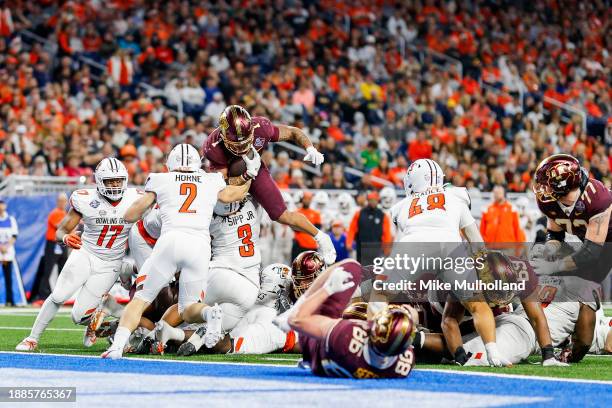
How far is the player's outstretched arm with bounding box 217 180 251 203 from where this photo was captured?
9.38 metres

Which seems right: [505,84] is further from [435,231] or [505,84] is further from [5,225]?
[435,231]

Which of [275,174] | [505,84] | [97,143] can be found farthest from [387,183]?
[505,84]

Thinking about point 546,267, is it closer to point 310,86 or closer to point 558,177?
point 558,177

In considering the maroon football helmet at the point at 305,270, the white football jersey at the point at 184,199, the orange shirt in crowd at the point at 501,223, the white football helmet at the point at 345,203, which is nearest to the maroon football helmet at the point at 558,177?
the maroon football helmet at the point at 305,270

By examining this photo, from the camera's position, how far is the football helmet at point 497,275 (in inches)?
328

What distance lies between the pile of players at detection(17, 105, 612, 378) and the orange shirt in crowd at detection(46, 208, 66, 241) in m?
6.52

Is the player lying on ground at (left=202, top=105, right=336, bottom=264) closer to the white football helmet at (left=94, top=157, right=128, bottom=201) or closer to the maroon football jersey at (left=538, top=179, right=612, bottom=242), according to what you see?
the white football helmet at (left=94, top=157, right=128, bottom=201)

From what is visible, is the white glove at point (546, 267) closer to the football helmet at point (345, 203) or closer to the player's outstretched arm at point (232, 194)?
the player's outstretched arm at point (232, 194)

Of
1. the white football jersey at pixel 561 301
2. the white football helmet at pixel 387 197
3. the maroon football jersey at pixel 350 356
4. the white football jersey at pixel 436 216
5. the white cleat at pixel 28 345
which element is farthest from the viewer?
the white football helmet at pixel 387 197

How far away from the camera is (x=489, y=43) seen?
28219 mm

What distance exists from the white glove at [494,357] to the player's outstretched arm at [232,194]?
2546 millimetres

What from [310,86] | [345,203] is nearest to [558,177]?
[345,203]

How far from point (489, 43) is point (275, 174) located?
37.9 feet

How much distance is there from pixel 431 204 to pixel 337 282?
2074 mm
